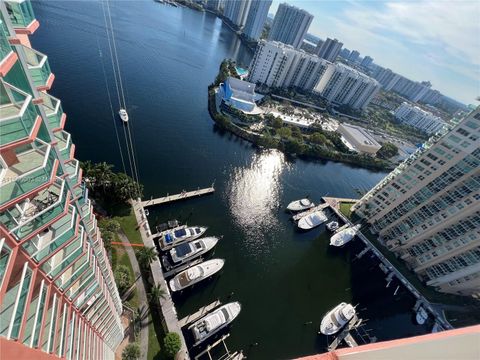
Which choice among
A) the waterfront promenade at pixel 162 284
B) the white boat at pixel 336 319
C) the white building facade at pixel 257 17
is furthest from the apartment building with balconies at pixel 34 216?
the white building facade at pixel 257 17

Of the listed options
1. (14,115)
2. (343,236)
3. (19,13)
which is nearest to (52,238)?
(14,115)

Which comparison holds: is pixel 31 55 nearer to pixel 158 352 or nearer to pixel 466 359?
pixel 466 359

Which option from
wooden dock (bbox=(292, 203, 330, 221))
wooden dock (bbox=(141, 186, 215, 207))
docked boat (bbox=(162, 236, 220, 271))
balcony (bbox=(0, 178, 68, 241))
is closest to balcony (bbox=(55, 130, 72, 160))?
balcony (bbox=(0, 178, 68, 241))

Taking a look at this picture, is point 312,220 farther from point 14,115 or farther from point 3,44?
point 3,44

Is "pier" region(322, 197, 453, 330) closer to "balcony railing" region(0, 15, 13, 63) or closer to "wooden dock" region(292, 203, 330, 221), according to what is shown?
"wooden dock" region(292, 203, 330, 221)

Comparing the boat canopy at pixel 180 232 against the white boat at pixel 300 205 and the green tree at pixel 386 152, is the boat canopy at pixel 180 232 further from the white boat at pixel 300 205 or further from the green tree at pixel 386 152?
the green tree at pixel 386 152
